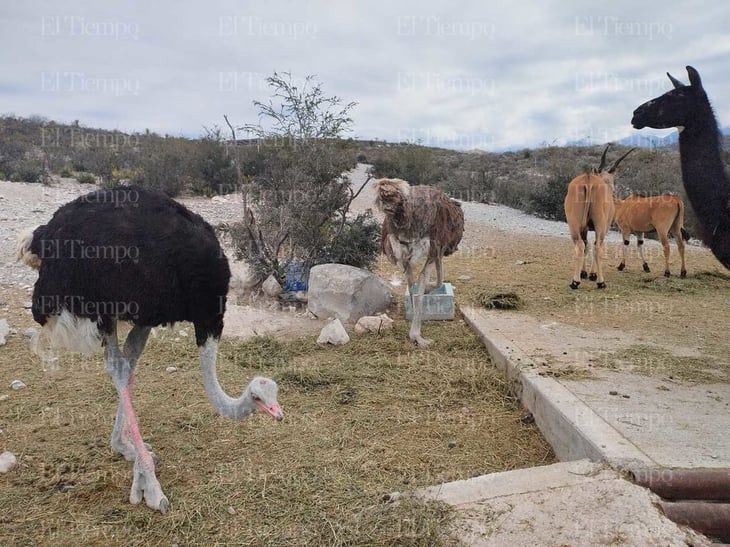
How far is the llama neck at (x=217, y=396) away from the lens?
3.56 metres

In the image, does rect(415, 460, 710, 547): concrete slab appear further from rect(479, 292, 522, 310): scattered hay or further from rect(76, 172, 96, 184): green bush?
rect(76, 172, 96, 184): green bush

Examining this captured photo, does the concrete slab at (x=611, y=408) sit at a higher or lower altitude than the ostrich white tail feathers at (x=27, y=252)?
lower

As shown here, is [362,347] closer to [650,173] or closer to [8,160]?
[650,173]

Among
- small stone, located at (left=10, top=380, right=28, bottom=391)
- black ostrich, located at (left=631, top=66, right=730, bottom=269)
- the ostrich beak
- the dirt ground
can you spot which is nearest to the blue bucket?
the dirt ground

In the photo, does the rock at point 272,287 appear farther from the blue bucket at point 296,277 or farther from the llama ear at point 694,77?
the llama ear at point 694,77

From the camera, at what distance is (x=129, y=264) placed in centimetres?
342

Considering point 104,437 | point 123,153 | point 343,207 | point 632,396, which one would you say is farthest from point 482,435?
point 123,153

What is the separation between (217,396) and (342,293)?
160 inches

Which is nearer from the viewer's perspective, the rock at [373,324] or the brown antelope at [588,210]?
the rock at [373,324]

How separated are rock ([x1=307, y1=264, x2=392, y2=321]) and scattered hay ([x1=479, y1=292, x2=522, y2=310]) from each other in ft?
4.97

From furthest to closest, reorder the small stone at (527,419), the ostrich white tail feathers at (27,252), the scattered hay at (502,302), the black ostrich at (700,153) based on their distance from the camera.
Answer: the scattered hay at (502,302) → the black ostrich at (700,153) → the small stone at (527,419) → the ostrich white tail feathers at (27,252)

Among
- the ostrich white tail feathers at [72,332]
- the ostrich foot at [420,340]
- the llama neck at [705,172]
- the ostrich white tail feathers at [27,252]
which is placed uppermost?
the llama neck at [705,172]

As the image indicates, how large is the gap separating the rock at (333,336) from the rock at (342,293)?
2.58 ft

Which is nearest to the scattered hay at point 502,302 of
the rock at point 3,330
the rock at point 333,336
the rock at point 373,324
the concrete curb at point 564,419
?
the rock at point 373,324
